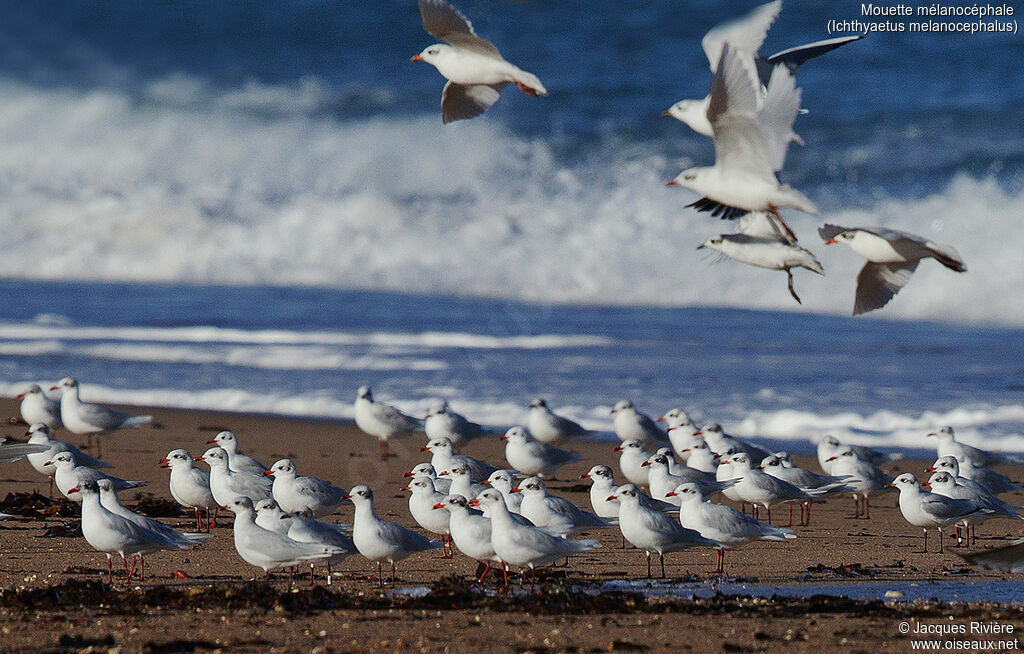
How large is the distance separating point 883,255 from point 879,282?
46 centimetres

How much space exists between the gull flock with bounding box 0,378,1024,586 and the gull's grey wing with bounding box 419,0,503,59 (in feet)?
7.81

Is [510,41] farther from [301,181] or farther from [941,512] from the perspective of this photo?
[941,512]

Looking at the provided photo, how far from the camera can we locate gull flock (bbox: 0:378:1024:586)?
285 inches

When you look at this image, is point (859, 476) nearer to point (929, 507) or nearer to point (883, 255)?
point (929, 507)

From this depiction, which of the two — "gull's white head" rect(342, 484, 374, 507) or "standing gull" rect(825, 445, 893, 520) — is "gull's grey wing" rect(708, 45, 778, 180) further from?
"standing gull" rect(825, 445, 893, 520)

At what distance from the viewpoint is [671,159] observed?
25984 mm

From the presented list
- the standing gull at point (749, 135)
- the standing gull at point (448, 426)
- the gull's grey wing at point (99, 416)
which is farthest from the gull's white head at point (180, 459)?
the standing gull at point (749, 135)

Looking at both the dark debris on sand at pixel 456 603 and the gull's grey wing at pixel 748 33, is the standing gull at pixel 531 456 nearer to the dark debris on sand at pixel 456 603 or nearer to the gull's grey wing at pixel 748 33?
the gull's grey wing at pixel 748 33

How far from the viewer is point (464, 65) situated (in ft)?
25.5

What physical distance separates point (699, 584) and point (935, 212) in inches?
676

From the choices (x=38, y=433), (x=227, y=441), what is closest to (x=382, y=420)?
(x=227, y=441)

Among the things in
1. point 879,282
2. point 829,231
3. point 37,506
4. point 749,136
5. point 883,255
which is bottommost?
point 37,506

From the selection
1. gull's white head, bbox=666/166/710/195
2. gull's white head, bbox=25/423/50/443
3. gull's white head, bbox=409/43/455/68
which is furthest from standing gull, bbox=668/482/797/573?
gull's white head, bbox=25/423/50/443

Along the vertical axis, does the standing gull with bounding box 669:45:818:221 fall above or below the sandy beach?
above
